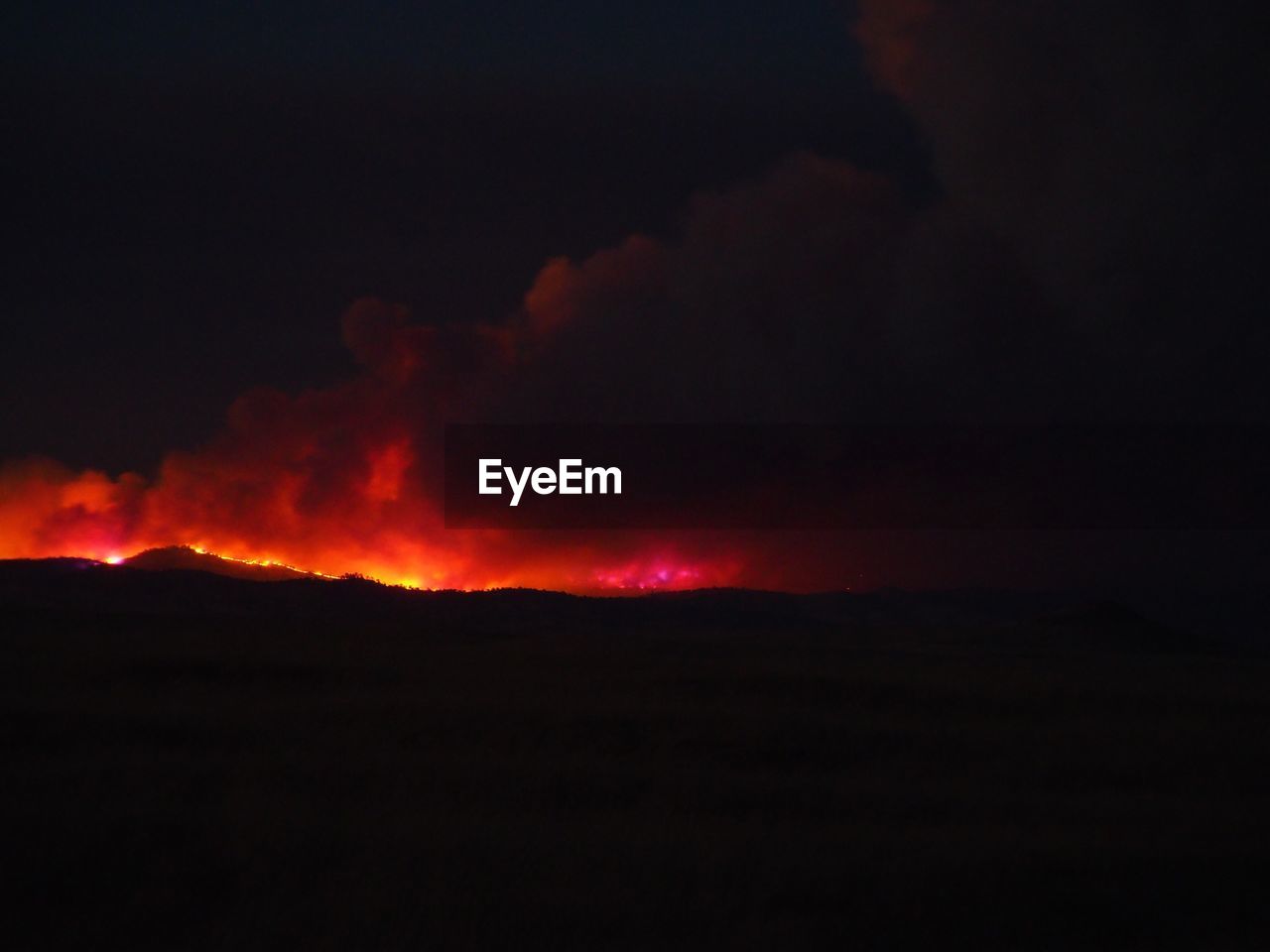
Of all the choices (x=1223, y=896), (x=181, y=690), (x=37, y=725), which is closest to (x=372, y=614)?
(x=181, y=690)

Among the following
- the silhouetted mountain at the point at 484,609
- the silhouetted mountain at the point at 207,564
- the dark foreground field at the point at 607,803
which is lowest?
the dark foreground field at the point at 607,803

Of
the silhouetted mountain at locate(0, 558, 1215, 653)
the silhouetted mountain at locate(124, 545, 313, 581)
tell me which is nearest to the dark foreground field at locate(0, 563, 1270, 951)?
the silhouetted mountain at locate(0, 558, 1215, 653)

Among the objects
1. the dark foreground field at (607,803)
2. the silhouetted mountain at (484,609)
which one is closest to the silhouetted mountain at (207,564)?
the silhouetted mountain at (484,609)

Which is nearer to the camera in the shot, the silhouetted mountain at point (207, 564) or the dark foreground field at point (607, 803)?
the dark foreground field at point (607, 803)

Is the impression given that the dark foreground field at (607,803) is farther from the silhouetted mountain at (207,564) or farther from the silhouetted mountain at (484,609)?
the silhouetted mountain at (207,564)

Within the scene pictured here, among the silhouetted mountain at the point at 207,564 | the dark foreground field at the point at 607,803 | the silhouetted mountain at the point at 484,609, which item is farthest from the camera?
the silhouetted mountain at the point at 207,564

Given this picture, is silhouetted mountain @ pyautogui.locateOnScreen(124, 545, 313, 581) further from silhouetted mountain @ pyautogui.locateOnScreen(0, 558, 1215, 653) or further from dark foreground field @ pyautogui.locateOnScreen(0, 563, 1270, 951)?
dark foreground field @ pyautogui.locateOnScreen(0, 563, 1270, 951)

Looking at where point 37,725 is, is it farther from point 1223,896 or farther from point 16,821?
point 1223,896

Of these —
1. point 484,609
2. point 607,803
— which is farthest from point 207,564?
point 607,803
